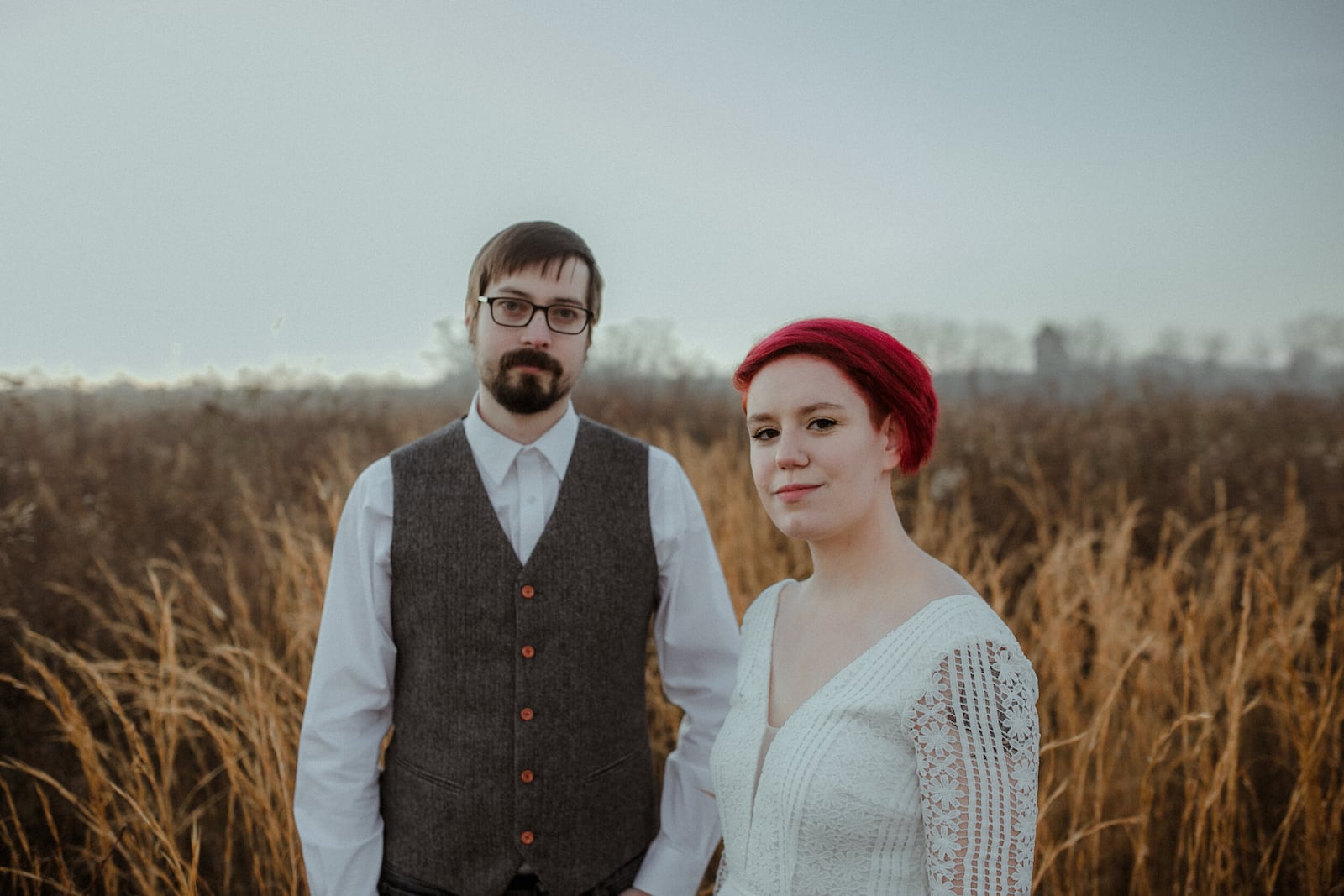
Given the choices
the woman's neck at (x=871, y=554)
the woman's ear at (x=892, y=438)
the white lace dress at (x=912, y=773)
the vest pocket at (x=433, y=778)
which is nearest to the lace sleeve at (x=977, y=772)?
the white lace dress at (x=912, y=773)

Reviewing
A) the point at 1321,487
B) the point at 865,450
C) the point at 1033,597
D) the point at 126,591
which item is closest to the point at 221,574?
the point at 126,591

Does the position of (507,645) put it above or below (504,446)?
below

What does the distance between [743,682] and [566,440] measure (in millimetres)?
691

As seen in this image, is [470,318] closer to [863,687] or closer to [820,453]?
[820,453]

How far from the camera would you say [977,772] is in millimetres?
850

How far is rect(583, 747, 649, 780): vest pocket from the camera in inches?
60.0

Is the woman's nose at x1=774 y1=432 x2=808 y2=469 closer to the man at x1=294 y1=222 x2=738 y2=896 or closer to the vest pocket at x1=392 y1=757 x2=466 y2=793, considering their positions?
the man at x1=294 y1=222 x2=738 y2=896

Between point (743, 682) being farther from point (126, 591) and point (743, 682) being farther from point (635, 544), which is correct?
point (126, 591)

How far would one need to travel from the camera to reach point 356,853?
149 centimetres

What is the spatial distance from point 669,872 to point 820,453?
1091mm

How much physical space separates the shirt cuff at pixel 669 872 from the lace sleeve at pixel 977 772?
0.87m

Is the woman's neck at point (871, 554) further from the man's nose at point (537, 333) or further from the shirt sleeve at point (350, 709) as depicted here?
the shirt sleeve at point (350, 709)

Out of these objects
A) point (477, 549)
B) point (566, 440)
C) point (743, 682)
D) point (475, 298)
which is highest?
point (475, 298)

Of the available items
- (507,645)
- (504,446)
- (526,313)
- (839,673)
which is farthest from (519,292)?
(839,673)
